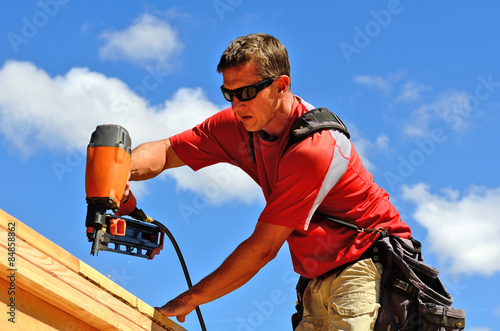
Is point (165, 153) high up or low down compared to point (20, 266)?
up

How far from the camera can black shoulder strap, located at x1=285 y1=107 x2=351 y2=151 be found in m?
2.86

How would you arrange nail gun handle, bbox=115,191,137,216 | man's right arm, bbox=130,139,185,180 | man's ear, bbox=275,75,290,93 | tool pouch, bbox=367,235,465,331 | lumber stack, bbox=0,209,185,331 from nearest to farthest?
lumber stack, bbox=0,209,185,331 → tool pouch, bbox=367,235,465,331 → man's ear, bbox=275,75,290,93 → nail gun handle, bbox=115,191,137,216 → man's right arm, bbox=130,139,185,180

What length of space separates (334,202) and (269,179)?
1.38 feet

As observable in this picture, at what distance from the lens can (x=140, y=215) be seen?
345 centimetres

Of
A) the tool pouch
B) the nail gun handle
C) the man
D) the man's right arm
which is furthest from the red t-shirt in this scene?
the nail gun handle

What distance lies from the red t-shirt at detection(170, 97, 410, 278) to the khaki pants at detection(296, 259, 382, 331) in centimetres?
7

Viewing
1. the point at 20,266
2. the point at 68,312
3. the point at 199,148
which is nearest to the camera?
the point at 20,266

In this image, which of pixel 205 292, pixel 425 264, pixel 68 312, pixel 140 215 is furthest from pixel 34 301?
pixel 425 264

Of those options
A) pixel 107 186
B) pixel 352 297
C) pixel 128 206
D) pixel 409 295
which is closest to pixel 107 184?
pixel 107 186

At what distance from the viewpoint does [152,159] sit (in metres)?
3.54

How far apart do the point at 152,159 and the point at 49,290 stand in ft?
5.12

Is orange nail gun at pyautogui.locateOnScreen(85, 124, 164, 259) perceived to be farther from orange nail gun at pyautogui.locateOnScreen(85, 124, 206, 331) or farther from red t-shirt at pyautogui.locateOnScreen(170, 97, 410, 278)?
red t-shirt at pyautogui.locateOnScreen(170, 97, 410, 278)

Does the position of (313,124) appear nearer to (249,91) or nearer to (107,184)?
(249,91)

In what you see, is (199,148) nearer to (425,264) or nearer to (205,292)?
(205,292)
